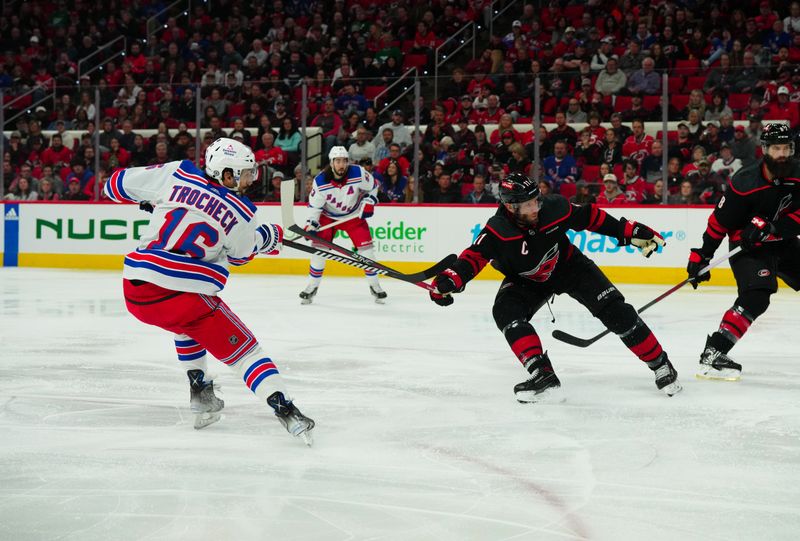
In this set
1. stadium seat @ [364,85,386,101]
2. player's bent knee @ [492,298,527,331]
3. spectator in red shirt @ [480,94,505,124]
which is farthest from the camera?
stadium seat @ [364,85,386,101]

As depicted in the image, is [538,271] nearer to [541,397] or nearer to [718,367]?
[541,397]

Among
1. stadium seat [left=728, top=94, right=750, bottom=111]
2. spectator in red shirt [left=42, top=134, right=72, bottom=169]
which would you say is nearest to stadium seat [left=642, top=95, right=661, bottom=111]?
stadium seat [left=728, top=94, right=750, bottom=111]

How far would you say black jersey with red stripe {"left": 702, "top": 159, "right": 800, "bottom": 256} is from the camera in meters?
4.58

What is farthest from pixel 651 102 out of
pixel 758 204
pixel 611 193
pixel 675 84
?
pixel 758 204

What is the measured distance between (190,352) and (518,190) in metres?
A: 1.39

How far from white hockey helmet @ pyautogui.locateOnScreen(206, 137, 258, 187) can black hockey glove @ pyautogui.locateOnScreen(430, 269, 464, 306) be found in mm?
981

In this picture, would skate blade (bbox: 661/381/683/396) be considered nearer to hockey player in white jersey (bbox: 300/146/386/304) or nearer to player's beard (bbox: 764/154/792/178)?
player's beard (bbox: 764/154/792/178)

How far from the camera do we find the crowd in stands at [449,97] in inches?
376

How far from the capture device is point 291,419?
3432mm

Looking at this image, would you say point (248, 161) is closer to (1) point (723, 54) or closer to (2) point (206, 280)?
(2) point (206, 280)

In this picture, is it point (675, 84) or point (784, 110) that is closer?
point (784, 110)

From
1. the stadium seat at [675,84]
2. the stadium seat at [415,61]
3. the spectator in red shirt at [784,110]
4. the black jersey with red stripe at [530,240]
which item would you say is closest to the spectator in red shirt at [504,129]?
the stadium seat at [675,84]

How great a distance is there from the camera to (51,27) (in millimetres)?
16031

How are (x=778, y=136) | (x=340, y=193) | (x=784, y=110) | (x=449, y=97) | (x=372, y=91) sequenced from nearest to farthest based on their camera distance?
(x=778, y=136)
(x=340, y=193)
(x=784, y=110)
(x=449, y=97)
(x=372, y=91)
